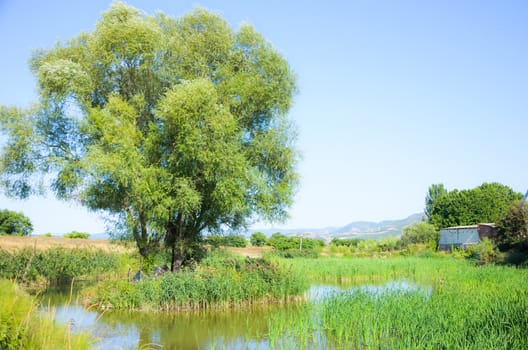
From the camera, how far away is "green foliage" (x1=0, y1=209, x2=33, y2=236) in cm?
4894

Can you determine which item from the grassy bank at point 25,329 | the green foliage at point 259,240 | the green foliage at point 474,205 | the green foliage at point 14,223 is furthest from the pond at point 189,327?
the green foliage at point 474,205

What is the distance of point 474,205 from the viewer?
68.8 meters

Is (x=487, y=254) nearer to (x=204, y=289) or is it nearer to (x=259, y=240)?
(x=204, y=289)

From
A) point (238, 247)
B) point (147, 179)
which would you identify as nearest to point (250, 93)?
point (147, 179)

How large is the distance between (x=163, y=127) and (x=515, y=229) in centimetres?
2649

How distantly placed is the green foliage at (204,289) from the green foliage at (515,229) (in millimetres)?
20520

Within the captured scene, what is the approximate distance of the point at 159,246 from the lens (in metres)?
21.6

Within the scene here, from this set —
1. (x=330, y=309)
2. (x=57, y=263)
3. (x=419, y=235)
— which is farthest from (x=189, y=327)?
(x=419, y=235)

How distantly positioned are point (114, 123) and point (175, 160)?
3088 millimetres

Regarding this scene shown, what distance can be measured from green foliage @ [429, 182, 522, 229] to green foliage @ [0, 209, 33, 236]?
59.7 metres

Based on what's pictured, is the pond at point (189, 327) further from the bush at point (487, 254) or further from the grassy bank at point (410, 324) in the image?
the bush at point (487, 254)

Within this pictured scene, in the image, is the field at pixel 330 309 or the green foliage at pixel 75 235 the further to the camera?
the green foliage at pixel 75 235

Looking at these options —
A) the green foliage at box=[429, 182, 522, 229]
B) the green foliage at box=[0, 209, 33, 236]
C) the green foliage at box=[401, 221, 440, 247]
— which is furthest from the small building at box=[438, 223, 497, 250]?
the green foliage at box=[0, 209, 33, 236]

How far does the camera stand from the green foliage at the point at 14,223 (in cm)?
4894
